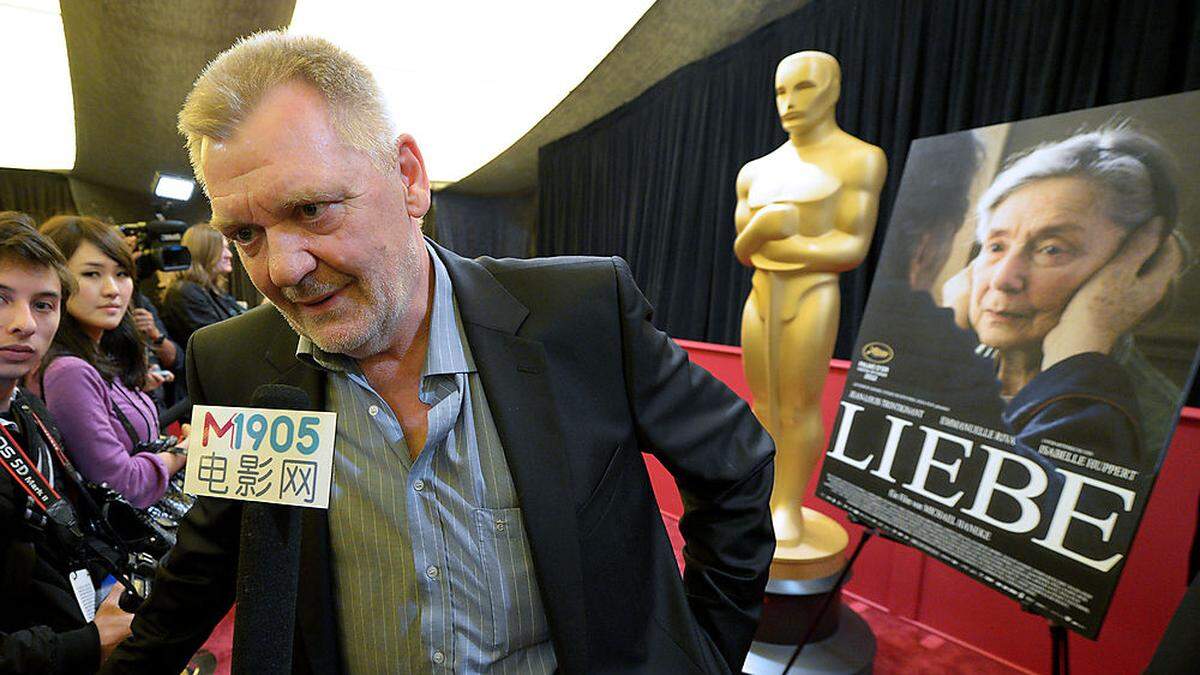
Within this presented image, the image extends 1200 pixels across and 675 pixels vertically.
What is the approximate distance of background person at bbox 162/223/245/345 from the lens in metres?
2.89

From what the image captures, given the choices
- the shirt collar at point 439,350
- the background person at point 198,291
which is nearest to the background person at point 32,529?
the shirt collar at point 439,350

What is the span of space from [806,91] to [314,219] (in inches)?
62.0

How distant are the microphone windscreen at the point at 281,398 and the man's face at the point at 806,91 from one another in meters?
1.66

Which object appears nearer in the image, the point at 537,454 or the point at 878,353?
the point at 537,454


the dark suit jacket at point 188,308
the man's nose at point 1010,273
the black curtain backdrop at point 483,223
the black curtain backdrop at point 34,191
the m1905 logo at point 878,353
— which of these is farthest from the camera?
the black curtain backdrop at point 483,223

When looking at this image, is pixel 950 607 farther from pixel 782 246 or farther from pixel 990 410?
pixel 782 246

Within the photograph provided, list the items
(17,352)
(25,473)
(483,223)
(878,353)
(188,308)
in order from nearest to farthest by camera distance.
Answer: (25,473) < (17,352) < (878,353) < (188,308) < (483,223)

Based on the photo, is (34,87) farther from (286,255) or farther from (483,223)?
(286,255)

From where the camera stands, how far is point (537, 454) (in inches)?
31.4

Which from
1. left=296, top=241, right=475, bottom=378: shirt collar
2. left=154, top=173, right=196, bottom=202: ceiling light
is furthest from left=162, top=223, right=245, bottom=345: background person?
left=296, top=241, right=475, bottom=378: shirt collar

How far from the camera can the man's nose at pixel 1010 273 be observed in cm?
120

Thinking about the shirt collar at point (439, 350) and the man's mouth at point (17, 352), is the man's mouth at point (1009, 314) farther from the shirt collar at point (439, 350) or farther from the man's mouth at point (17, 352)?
the man's mouth at point (17, 352)

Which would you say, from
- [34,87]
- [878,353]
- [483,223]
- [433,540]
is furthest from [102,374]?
[483,223]

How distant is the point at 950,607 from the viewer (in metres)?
2.05
